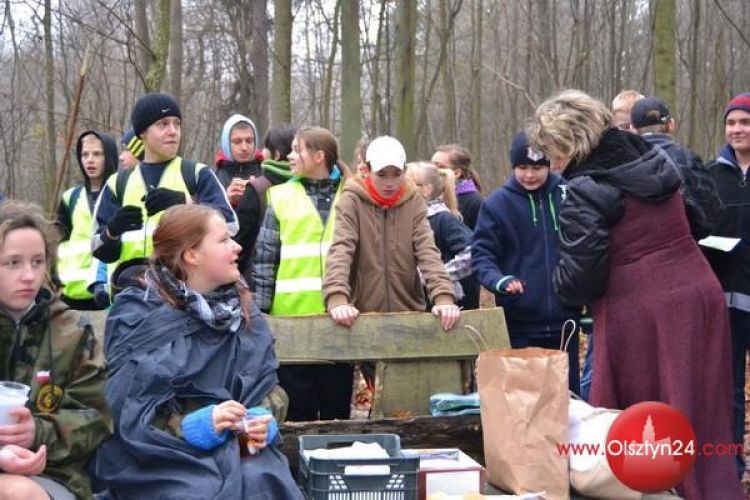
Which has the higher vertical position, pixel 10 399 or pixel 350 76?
pixel 350 76

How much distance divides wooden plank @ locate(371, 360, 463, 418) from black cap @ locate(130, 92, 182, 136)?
1848 millimetres

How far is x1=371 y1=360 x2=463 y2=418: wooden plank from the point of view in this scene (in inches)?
202

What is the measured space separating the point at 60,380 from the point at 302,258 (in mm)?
2036

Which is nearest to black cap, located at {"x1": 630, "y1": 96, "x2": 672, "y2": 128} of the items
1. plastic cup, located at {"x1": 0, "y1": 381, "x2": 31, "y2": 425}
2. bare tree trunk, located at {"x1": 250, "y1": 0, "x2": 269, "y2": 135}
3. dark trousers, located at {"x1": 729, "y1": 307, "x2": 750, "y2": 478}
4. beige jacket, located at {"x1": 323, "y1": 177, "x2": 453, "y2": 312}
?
dark trousers, located at {"x1": 729, "y1": 307, "x2": 750, "y2": 478}

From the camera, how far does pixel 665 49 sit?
32.7 feet

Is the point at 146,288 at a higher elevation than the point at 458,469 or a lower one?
higher

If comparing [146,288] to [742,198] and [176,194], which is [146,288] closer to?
[176,194]

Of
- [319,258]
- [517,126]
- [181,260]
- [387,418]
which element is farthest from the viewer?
[517,126]

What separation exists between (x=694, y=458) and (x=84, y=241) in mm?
3744

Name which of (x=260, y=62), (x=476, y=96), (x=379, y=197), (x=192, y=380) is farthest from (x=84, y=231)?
(x=476, y=96)

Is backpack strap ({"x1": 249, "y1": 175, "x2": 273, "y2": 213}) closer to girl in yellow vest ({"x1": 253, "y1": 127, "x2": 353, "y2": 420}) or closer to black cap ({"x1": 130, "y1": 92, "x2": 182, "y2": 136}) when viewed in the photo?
girl in yellow vest ({"x1": 253, "y1": 127, "x2": 353, "y2": 420})

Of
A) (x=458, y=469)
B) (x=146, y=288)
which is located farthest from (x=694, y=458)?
(x=146, y=288)

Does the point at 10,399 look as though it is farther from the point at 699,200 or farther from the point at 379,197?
the point at 699,200

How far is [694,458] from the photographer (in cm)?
437
